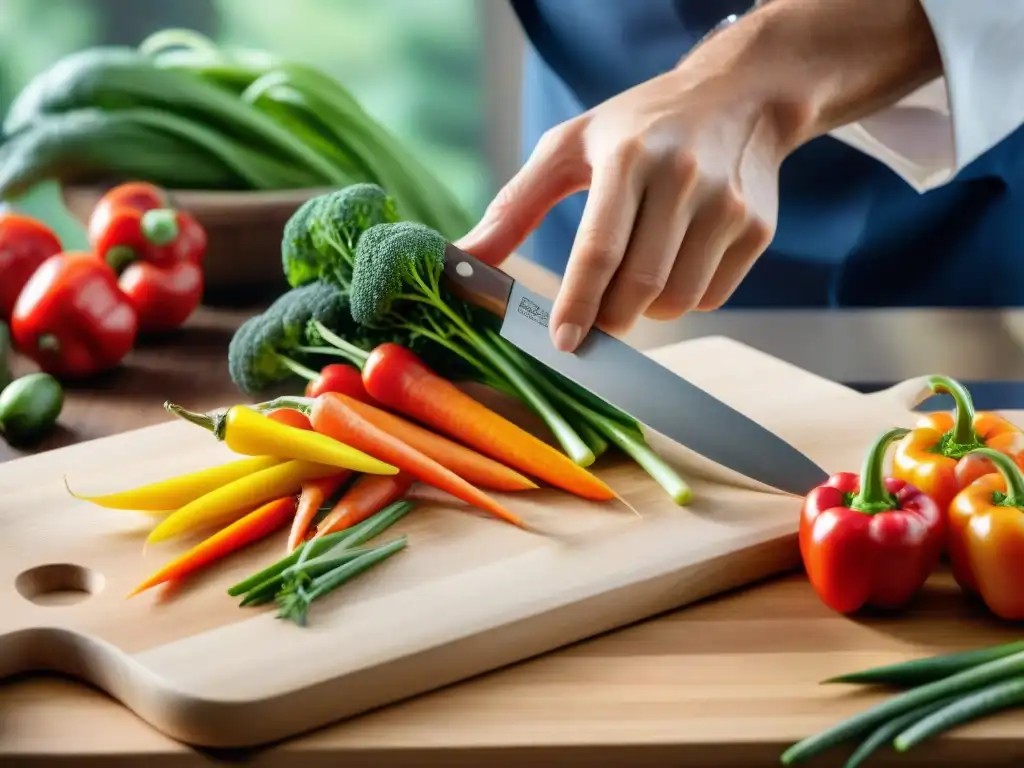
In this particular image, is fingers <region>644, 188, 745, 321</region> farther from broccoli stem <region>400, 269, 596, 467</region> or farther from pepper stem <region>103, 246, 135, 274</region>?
pepper stem <region>103, 246, 135, 274</region>

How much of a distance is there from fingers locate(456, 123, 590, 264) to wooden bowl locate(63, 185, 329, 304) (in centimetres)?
62

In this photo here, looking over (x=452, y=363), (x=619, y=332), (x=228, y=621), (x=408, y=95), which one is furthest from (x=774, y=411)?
(x=408, y=95)

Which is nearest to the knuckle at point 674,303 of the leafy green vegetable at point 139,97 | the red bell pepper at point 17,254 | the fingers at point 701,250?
the fingers at point 701,250

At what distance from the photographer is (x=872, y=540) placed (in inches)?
50.9

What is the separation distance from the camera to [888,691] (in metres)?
1.20

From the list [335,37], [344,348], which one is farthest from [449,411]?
[335,37]

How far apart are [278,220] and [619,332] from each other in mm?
868

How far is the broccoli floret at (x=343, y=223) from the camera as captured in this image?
1773 millimetres

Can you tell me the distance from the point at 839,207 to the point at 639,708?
1.44 meters

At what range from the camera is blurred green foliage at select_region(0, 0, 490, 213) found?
3.62m

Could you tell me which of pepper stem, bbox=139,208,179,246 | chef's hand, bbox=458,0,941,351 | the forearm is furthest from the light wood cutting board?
pepper stem, bbox=139,208,179,246

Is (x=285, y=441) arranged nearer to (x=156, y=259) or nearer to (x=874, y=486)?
(x=874, y=486)

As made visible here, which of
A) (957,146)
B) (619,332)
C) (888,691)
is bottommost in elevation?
(888,691)

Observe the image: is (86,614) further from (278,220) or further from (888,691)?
(278,220)
